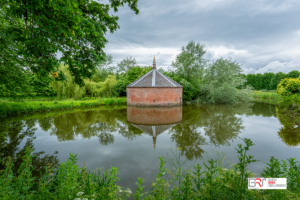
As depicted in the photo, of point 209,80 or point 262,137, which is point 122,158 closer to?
point 262,137

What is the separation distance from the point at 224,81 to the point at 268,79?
3311 cm

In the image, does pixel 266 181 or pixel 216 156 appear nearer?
pixel 266 181

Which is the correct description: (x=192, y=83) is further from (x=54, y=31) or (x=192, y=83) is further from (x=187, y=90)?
(x=54, y=31)

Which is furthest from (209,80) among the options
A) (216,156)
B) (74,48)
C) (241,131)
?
(74,48)

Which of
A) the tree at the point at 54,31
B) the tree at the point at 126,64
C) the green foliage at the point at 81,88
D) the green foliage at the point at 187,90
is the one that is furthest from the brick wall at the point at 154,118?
the tree at the point at 126,64

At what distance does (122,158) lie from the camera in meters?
4.80

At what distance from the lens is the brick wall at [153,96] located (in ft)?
61.0

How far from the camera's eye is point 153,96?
18.6 meters

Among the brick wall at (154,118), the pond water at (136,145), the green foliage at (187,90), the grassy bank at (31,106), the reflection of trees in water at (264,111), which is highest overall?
the green foliage at (187,90)

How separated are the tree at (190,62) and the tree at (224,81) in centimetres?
199

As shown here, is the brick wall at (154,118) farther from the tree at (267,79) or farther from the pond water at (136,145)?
the tree at (267,79)

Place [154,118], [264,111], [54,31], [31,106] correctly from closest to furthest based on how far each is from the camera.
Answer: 1. [54,31]
2. [154,118]
3. [31,106]
4. [264,111]

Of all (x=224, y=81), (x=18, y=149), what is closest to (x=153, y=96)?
(x=224, y=81)

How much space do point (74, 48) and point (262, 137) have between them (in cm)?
871
